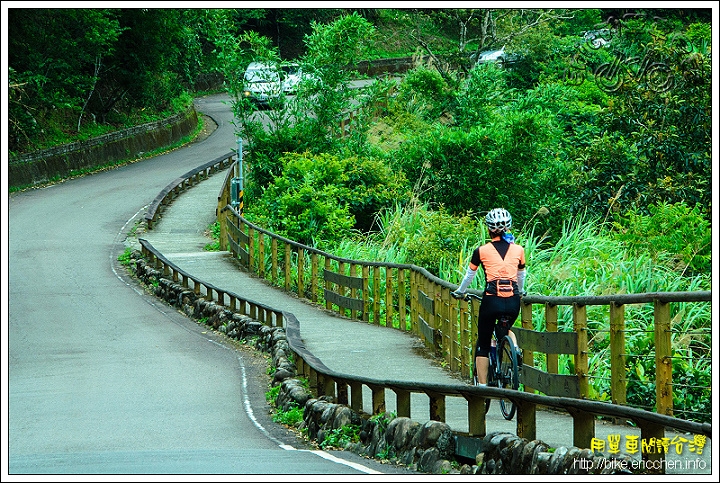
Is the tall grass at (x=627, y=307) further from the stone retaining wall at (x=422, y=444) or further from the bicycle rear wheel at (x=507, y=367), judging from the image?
the stone retaining wall at (x=422, y=444)

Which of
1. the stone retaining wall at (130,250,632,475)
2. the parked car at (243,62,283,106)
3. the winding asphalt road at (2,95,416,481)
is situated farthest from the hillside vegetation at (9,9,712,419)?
the winding asphalt road at (2,95,416,481)

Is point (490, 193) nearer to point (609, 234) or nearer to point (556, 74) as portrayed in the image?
point (609, 234)

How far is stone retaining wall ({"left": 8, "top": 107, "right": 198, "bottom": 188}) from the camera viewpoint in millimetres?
37719

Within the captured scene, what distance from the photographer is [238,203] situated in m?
29.8

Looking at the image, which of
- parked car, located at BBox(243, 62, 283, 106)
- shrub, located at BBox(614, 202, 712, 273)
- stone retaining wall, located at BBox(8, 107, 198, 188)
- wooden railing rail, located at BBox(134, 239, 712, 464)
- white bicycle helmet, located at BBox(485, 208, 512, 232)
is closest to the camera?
wooden railing rail, located at BBox(134, 239, 712, 464)

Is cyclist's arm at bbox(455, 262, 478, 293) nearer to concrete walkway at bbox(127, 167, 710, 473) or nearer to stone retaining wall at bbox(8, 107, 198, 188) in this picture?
concrete walkway at bbox(127, 167, 710, 473)

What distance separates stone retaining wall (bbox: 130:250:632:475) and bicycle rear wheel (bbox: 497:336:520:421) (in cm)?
110

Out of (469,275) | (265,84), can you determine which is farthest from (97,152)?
(469,275)

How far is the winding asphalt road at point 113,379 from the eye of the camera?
30.1 feet

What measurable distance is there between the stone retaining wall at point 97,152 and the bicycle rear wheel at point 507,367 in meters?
30.5

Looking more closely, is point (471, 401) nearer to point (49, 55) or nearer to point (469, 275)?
point (469, 275)

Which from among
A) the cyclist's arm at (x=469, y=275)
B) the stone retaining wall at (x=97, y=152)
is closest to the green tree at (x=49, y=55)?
the stone retaining wall at (x=97, y=152)

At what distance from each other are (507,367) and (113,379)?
26.8 ft

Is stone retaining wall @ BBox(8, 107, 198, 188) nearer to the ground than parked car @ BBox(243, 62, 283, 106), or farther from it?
nearer to the ground
